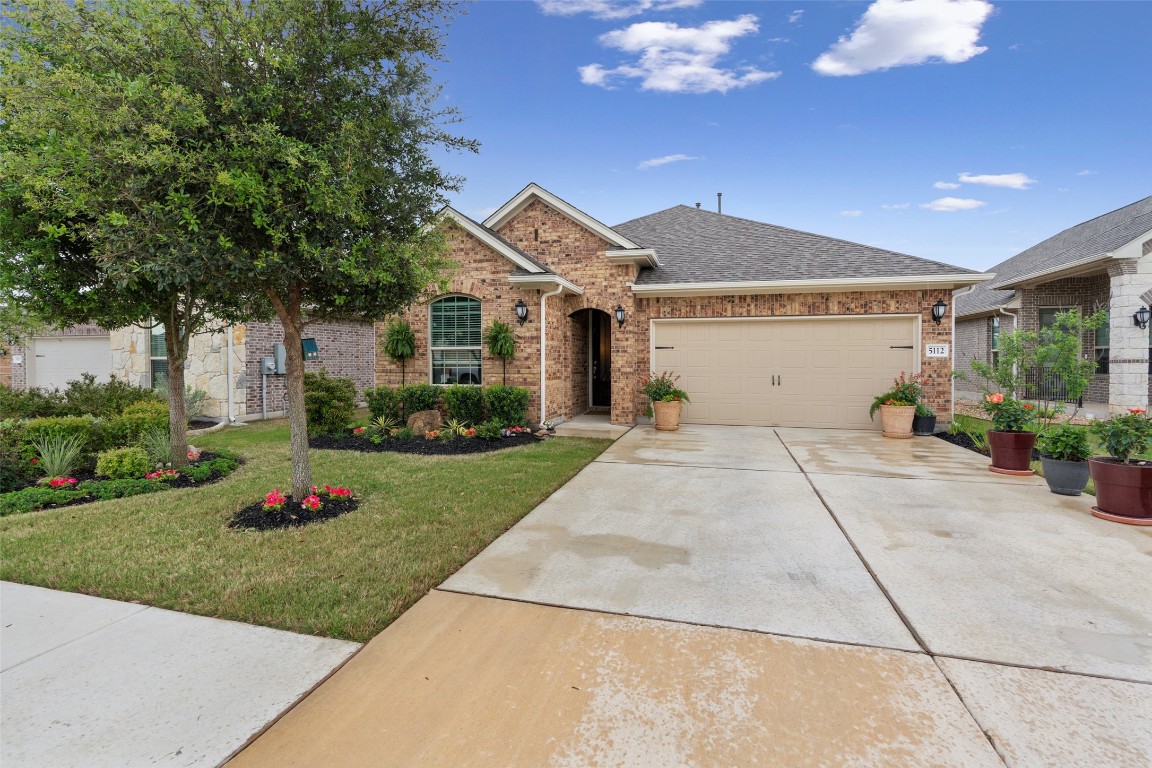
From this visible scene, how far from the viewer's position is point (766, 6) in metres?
9.75

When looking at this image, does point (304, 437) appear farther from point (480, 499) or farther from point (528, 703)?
point (528, 703)

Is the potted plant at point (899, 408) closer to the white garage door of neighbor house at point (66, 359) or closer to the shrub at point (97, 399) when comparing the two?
the shrub at point (97, 399)

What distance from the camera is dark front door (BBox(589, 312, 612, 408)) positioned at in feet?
45.1

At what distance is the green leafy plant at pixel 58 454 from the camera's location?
623cm

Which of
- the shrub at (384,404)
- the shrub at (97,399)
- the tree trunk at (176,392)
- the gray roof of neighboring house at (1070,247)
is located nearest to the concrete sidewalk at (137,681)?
the tree trunk at (176,392)

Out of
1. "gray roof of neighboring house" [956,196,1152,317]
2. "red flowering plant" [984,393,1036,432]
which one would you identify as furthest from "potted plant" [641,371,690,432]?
"gray roof of neighboring house" [956,196,1152,317]

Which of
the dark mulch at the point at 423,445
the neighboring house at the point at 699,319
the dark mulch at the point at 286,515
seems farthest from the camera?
the neighboring house at the point at 699,319

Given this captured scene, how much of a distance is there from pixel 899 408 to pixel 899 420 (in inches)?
9.0

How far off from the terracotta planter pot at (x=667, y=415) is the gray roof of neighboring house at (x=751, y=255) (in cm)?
281

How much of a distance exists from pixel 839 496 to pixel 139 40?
302 inches

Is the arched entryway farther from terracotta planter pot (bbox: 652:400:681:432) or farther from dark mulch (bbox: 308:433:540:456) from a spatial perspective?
dark mulch (bbox: 308:433:540:456)

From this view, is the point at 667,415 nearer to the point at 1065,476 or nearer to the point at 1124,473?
the point at 1065,476

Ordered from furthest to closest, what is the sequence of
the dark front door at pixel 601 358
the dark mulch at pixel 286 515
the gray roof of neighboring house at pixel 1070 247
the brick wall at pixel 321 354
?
the dark front door at pixel 601 358 < the brick wall at pixel 321 354 < the gray roof of neighboring house at pixel 1070 247 < the dark mulch at pixel 286 515

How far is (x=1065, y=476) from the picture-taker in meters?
5.66
